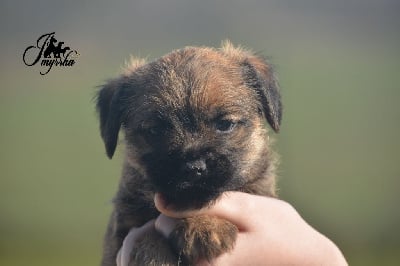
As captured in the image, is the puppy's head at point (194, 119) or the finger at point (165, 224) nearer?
the puppy's head at point (194, 119)

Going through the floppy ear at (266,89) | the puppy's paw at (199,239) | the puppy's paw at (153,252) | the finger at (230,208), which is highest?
the floppy ear at (266,89)

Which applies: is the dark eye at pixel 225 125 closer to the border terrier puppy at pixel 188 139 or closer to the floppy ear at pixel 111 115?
the border terrier puppy at pixel 188 139

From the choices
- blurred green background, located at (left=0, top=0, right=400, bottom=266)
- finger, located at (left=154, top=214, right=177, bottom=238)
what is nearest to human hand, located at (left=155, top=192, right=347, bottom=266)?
finger, located at (left=154, top=214, right=177, bottom=238)

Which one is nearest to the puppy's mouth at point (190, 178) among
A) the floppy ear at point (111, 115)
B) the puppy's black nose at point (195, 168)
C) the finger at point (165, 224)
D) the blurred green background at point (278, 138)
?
the puppy's black nose at point (195, 168)

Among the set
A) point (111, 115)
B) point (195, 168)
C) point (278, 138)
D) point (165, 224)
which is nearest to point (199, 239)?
point (165, 224)

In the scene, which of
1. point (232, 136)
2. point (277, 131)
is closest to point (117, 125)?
point (232, 136)

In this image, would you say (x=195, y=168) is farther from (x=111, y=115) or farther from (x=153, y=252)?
(x=111, y=115)
